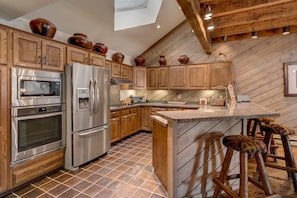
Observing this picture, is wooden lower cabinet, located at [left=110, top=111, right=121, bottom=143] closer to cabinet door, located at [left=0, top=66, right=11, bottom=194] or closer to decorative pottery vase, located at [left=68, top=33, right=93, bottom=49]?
decorative pottery vase, located at [left=68, top=33, right=93, bottom=49]

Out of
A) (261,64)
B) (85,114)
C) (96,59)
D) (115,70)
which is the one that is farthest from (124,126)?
(261,64)

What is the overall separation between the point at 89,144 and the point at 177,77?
10.8 feet

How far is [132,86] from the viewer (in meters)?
5.53

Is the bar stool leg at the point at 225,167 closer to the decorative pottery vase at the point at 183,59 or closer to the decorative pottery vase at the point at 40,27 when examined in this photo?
the decorative pottery vase at the point at 40,27

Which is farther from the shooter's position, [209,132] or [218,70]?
[218,70]

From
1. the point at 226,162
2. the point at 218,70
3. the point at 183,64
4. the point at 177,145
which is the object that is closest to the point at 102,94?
the point at 177,145

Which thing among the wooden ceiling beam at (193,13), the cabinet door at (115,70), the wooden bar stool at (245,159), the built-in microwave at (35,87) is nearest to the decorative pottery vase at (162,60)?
the cabinet door at (115,70)

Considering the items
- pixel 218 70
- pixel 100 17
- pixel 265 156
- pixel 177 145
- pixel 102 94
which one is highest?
pixel 100 17

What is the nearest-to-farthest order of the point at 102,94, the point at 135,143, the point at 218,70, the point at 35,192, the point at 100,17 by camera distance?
the point at 35,192 < the point at 102,94 < the point at 100,17 < the point at 135,143 < the point at 218,70

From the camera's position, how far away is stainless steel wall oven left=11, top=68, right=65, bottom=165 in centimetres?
218

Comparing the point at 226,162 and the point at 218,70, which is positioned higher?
the point at 218,70

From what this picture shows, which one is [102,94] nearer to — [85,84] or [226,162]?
[85,84]

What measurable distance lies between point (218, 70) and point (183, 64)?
106 cm

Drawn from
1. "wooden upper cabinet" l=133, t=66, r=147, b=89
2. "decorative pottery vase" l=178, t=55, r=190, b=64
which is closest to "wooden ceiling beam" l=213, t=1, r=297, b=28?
"decorative pottery vase" l=178, t=55, r=190, b=64
